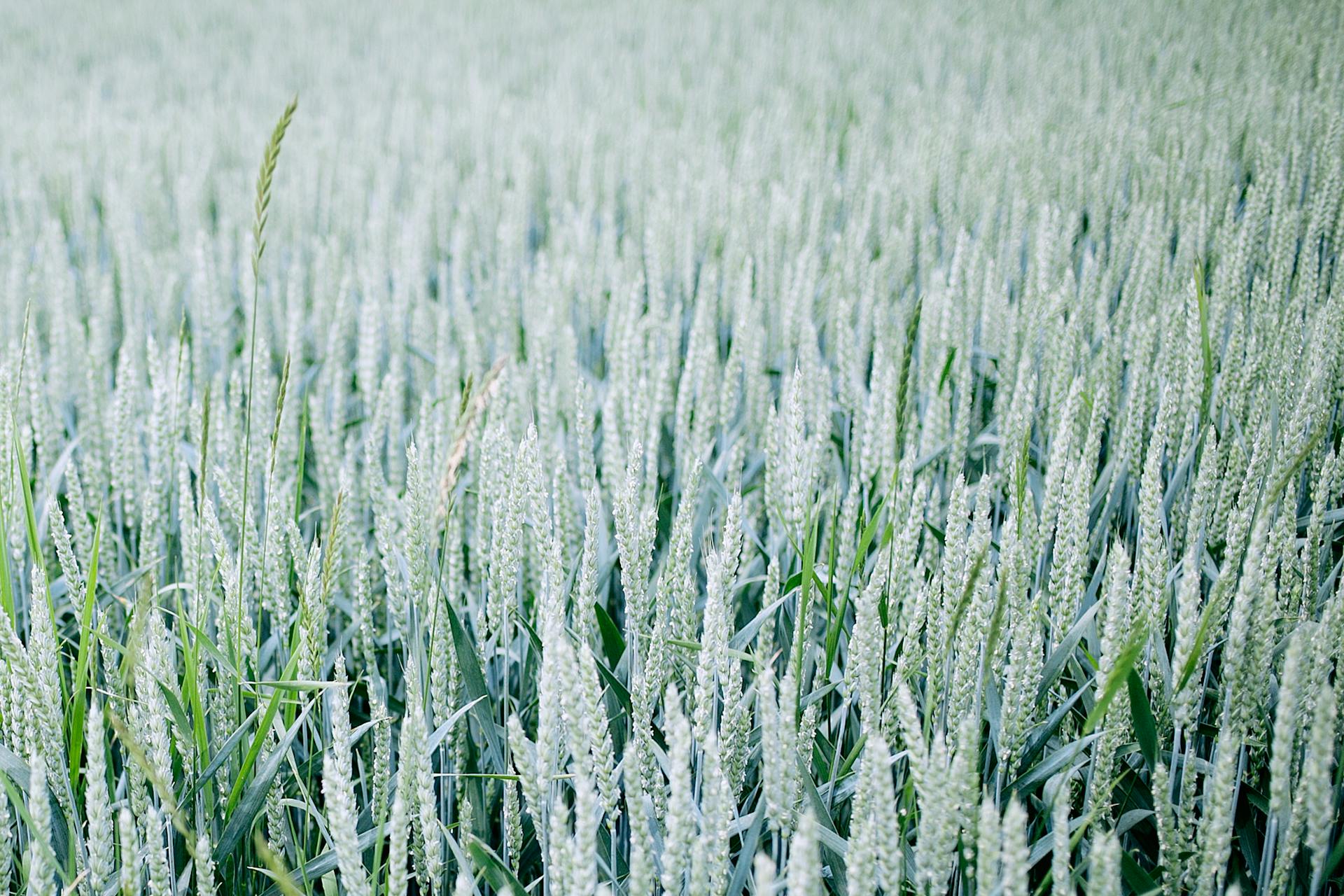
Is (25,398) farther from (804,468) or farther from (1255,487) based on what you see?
(1255,487)

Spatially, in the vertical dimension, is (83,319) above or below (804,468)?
below

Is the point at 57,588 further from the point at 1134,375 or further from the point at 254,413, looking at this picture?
the point at 1134,375

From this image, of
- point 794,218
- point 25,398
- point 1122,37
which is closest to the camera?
point 25,398

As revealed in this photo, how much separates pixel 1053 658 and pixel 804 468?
1.06 ft

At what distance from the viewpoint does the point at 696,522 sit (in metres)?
1.53

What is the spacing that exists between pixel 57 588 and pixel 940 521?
50.4 inches

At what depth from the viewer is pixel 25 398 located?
5.62ft

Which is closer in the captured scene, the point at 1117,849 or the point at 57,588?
the point at 1117,849

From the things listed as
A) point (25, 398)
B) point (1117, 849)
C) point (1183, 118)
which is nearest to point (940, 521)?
point (1117, 849)

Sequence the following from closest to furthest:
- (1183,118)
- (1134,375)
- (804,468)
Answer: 1. (804,468)
2. (1134,375)
3. (1183,118)

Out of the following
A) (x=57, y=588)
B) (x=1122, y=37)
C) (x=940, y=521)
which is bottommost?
(x=57, y=588)

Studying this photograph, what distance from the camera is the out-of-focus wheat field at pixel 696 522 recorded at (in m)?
Result: 0.81

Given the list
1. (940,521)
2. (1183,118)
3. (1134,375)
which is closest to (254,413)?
(940,521)

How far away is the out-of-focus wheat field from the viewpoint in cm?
81
